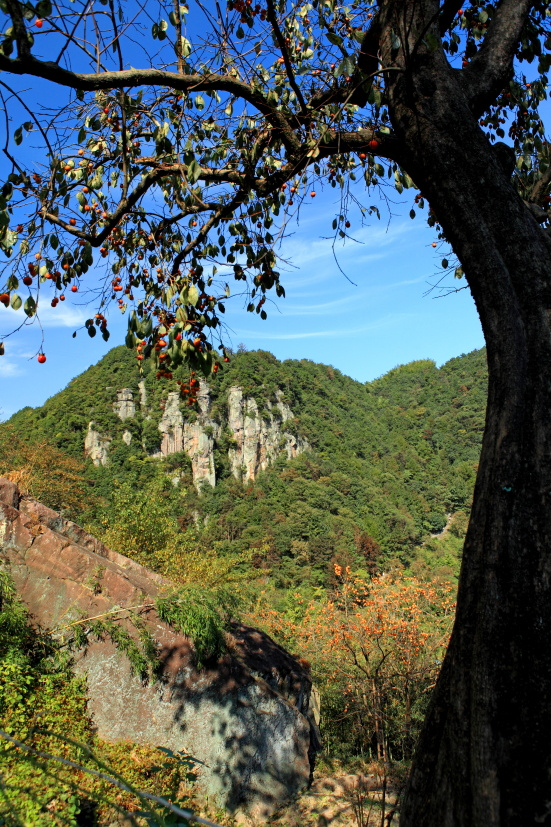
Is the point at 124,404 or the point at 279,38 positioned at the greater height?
the point at 124,404

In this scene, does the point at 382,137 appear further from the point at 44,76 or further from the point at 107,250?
the point at 107,250

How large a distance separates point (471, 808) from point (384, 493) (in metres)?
70.2

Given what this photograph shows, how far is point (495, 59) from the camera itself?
7.16 ft

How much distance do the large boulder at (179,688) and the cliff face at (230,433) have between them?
56.1 m

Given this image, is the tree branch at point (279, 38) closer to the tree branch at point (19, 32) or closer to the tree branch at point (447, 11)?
the tree branch at point (447, 11)

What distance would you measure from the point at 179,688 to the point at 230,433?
239 ft

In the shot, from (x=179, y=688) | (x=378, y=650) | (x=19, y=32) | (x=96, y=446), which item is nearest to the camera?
(x=19, y=32)

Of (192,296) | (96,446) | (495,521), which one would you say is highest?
(96,446)

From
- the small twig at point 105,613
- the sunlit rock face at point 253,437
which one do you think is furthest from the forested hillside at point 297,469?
the small twig at point 105,613

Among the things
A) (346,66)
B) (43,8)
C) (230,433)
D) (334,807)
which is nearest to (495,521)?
(346,66)

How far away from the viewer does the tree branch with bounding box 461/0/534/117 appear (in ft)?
6.98

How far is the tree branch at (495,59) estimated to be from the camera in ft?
6.98

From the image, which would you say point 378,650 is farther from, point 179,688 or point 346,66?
point 346,66

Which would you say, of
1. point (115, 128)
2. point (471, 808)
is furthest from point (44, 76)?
point (471, 808)
